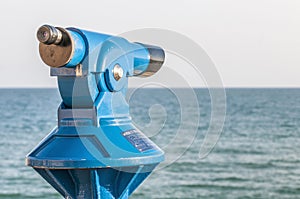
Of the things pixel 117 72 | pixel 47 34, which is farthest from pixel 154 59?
pixel 47 34

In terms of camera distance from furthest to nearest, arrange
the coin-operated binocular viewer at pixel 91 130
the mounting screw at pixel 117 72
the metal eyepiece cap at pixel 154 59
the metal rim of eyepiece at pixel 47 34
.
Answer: the metal eyepiece cap at pixel 154 59, the mounting screw at pixel 117 72, the coin-operated binocular viewer at pixel 91 130, the metal rim of eyepiece at pixel 47 34

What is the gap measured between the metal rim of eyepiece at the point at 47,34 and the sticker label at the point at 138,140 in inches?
17.6

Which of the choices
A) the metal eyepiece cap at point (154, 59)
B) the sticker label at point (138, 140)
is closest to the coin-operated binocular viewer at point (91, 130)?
the sticker label at point (138, 140)

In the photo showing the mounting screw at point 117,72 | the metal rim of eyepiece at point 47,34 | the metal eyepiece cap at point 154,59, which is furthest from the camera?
the metal eyepiece cap at point 154,59

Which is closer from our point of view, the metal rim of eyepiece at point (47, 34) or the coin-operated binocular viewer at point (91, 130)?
the metal rim of eyepiece at point (47, 34)

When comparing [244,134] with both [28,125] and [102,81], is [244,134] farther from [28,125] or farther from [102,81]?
[102,81]

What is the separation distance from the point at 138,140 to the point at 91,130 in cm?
19

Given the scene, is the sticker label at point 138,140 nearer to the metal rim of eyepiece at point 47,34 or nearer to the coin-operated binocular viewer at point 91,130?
the coin-operated binocular viewer at point 91,130

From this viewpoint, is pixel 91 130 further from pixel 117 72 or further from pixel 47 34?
pixel 47 34

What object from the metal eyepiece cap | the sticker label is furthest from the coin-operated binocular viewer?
the metal eyepiece cap

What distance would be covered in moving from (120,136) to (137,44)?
0.44 m

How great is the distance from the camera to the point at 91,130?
97.4 inches

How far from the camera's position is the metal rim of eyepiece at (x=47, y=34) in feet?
7.51

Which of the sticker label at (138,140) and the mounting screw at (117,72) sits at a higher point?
the mounting screw at (117,72)
